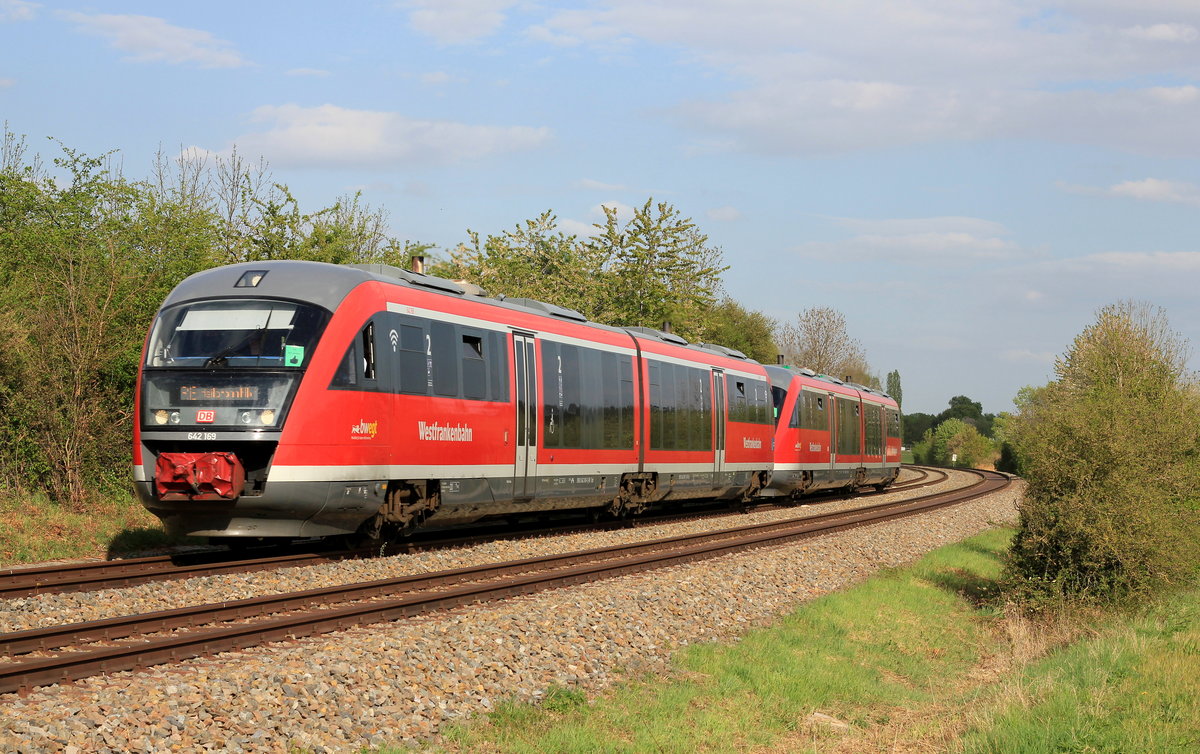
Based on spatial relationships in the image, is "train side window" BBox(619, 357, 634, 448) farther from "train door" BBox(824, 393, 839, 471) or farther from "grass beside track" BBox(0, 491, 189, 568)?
"train door" BBox(824, 393, 839, 471)

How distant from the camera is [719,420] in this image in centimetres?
2419

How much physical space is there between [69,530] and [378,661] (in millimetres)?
9600

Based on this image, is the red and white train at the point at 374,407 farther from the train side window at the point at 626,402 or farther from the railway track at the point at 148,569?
the railway track at the point at 148,569

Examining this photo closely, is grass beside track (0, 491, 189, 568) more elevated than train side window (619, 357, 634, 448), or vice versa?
train side window (619, 357, 634, 448)

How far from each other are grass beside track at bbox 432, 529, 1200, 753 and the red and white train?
506cm

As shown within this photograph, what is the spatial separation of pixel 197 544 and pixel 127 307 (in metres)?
4.76

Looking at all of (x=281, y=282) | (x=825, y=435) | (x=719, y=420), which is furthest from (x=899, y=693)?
(x=825, y=435)

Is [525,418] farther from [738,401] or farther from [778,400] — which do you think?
[778,400]

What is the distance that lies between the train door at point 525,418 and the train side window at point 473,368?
36.9 inches

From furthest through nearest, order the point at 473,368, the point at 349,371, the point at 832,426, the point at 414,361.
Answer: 1. the point at 832,426
2. the point at 473,368
3. the point at 414,361
4. the point at 349,371

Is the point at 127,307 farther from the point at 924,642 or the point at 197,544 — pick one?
the point at 924,642

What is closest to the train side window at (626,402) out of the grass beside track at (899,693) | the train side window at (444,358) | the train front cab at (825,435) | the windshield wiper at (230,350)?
the train side window at (444,358)

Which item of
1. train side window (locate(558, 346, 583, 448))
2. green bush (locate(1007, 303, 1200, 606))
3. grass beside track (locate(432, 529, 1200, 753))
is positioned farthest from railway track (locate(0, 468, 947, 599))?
green bush (locate(1007, 303, 1200, 606))

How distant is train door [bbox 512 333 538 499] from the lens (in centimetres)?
1642
